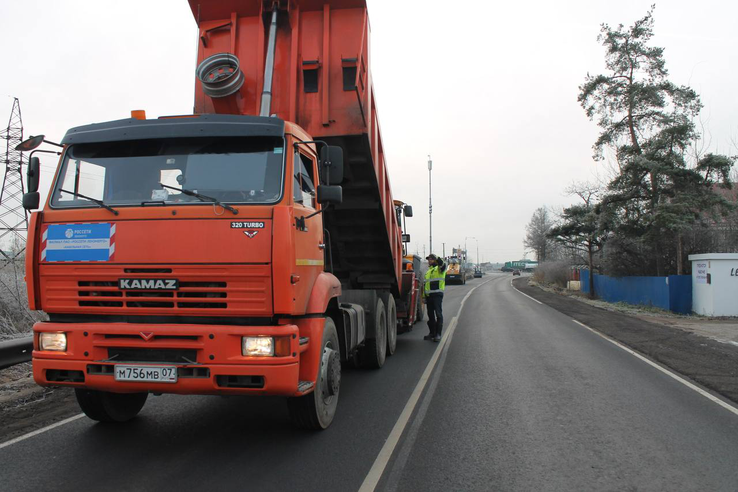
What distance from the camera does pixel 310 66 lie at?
6.09 metres

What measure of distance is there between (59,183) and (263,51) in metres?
3.06

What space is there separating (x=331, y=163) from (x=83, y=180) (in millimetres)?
2155

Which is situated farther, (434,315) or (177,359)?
(434,315)

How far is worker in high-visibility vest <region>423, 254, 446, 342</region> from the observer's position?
10836mm

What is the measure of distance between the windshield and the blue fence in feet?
62.4

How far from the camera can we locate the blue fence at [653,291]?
1866cm

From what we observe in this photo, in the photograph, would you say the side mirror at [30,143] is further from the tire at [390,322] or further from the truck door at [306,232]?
the tire at [390,322]

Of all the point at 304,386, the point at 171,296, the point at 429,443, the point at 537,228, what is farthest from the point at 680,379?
the point at 537,228

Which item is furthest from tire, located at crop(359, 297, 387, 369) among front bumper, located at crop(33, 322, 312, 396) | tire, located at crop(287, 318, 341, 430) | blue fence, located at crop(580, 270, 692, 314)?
blue fence, located at crop(580, 270, 692, 314)

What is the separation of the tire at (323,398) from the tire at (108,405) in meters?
1.74

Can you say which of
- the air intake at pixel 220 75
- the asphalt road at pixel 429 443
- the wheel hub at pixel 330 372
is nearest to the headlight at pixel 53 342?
the asphalt road at pixel 429 443

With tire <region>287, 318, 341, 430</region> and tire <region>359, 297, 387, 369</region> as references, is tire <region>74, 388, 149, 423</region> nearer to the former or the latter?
tire <region>287, 318, 341, 430</region>

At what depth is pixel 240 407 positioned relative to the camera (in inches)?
218

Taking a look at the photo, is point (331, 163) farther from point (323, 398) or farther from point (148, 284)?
point (323, 398)
